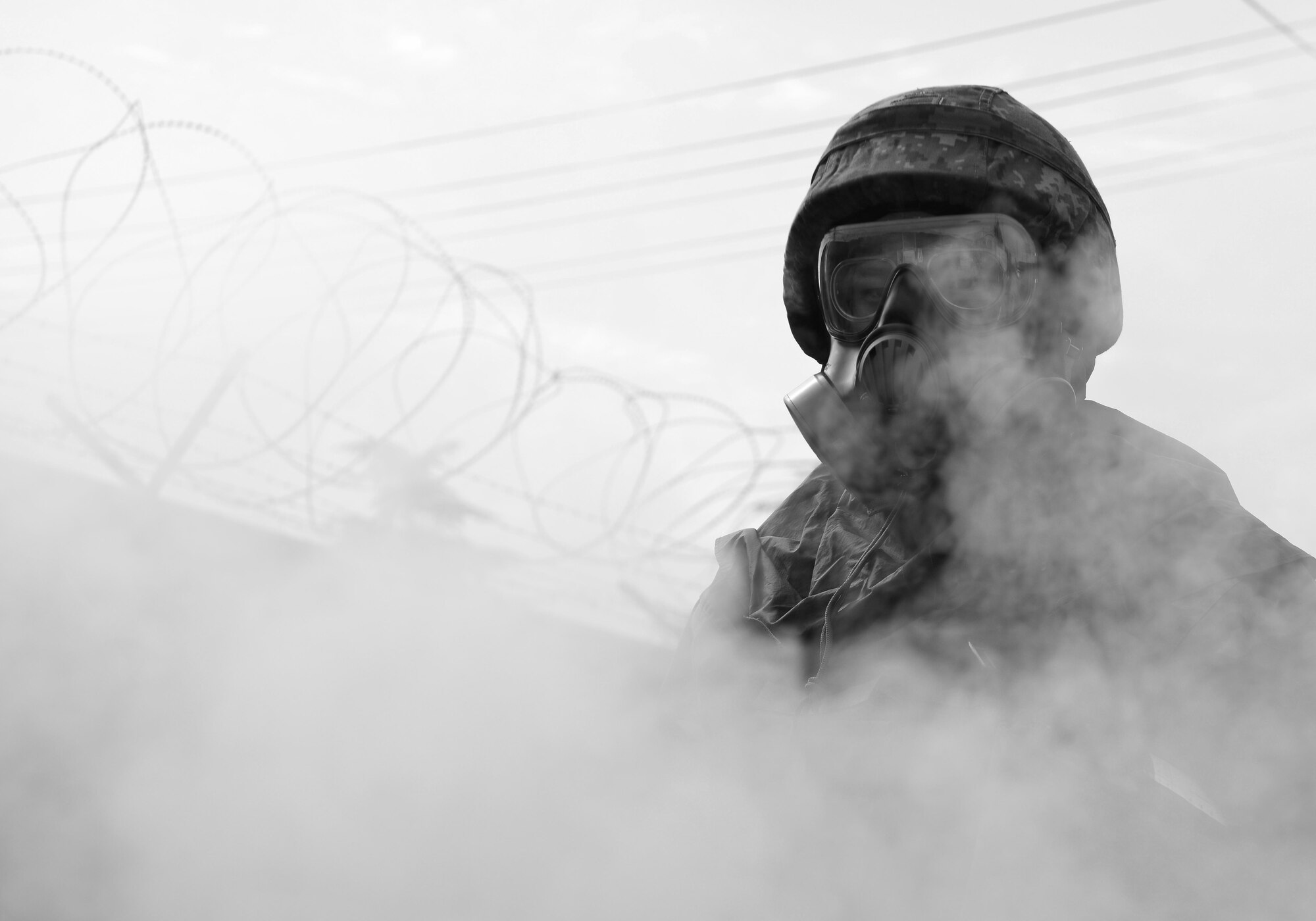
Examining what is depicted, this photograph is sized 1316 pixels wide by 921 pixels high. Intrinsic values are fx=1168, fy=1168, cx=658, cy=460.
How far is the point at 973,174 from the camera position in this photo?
6.93 feet

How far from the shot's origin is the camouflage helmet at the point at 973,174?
2.14m

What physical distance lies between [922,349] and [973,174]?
13.8 inches

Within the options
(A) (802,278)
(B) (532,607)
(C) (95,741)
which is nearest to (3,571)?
(C) (95,741)

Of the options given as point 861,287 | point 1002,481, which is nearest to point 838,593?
point 1002,481

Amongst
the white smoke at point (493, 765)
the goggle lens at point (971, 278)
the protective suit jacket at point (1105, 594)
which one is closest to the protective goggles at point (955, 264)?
the goggle lens at point (971, 278)

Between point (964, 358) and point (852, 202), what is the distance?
1.38ft

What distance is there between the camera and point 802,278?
2.50 meters

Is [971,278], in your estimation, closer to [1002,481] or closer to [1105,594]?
[1002,481]

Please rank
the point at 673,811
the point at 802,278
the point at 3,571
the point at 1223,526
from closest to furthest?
the point at 1223,526 → the point at 802,278 → the point at 673,811 → the point at 3,571

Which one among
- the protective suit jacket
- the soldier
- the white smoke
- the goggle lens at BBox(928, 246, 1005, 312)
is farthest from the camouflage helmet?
the white smoke

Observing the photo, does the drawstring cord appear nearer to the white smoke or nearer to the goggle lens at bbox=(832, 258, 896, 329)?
the white smoke

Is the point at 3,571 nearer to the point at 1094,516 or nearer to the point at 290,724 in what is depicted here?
the point at 290,724

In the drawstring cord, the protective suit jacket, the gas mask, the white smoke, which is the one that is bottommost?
the white smoke

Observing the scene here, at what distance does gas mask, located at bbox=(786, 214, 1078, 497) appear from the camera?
204 cm
